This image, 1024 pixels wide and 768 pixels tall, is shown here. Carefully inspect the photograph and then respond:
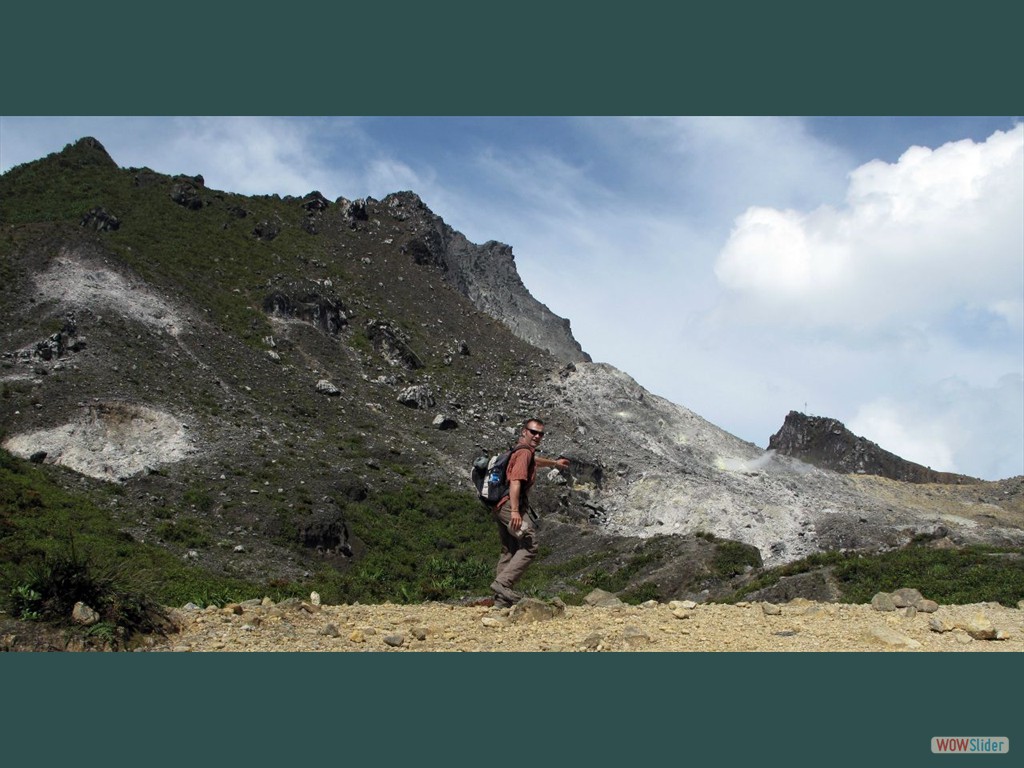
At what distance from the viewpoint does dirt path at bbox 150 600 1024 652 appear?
9227 millimetres

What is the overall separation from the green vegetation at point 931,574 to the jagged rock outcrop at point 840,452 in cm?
6284

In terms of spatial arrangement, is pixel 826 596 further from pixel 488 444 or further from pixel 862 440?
pixel 862 440

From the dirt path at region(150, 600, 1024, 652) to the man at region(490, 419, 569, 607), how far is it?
0.48m

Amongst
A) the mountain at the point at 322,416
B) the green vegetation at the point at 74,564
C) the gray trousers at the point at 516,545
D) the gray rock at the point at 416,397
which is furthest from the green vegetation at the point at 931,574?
the gray rock at the point at 416,397

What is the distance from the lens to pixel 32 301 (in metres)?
53.2

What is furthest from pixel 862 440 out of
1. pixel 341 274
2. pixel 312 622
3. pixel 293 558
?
pixel 312 622

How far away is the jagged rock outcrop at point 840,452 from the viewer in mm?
80875

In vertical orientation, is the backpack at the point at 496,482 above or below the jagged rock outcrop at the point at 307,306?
below

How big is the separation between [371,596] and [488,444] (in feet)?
110

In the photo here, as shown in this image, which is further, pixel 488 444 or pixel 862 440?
pixel 862 440

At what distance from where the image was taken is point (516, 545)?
37.8 feet
